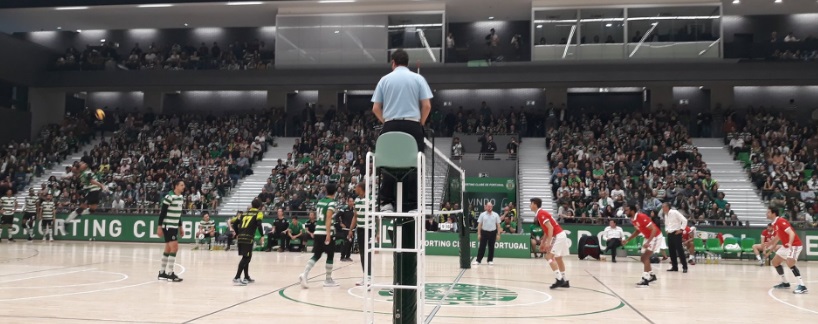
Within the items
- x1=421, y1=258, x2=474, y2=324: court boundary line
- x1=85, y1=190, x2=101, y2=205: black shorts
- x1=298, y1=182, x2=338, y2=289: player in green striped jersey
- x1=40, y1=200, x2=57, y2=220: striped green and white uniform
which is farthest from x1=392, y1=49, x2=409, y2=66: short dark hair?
x1=40, y1=200, x2=57, y2=220: striped green and white uniform

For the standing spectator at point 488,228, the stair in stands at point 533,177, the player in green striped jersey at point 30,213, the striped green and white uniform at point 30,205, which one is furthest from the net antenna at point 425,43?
the striped green and white uniform at point 30,205

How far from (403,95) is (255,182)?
87.1ft

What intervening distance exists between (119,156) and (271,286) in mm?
24408

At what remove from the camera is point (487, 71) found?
35.1 meters

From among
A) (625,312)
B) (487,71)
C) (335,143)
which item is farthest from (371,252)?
(487,71)

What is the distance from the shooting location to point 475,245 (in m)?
22.9

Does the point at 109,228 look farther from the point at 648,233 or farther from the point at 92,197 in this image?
the point at 648,233

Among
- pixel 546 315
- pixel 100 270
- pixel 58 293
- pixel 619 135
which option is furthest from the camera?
pixel 619 135

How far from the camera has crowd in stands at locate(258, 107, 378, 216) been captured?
2817cm

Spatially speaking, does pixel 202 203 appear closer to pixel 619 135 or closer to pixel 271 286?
pixel 271 286

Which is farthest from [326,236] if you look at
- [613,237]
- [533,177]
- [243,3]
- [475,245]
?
[243,3]

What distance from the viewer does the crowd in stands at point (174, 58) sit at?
37438 mm

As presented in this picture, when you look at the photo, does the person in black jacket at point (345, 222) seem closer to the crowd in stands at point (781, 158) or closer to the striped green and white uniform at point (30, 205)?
the crowd in stands at point (781, 158)

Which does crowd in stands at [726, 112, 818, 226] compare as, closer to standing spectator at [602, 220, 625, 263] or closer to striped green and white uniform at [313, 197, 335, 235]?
standing spectator at [602, 220, 625, 263]
